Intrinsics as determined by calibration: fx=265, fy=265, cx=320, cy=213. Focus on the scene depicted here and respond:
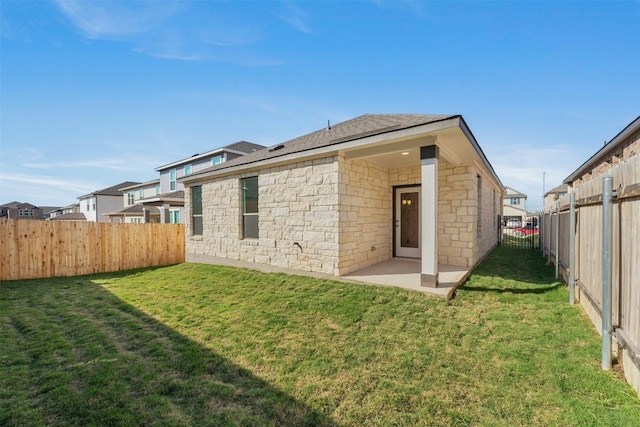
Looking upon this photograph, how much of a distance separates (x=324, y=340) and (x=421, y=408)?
1.51 metres

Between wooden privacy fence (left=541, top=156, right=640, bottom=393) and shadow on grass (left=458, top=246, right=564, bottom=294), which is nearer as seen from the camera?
wooden privacy fence (left=541, top=156, right=640, bottom=393)

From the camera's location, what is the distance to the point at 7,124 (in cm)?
935

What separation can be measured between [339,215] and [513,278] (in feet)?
14.2

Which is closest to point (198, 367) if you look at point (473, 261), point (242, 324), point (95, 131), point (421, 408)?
point (242, 324)

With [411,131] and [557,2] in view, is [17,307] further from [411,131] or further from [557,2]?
[557,2]

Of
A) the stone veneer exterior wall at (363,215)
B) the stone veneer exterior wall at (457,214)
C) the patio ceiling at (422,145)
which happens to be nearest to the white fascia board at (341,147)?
the patio ceiling at (422,145)

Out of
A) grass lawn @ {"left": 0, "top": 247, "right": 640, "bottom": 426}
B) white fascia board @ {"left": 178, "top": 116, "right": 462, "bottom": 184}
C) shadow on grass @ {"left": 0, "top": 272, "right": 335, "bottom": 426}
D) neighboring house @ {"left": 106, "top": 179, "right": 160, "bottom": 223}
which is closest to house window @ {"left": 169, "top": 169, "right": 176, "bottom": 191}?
neighboring house @ {"left": 106, "top": 179, "right": 160, "bottom": 223}

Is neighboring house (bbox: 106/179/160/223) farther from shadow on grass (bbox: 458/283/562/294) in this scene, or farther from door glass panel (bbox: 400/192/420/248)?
shadow on grass (bbox: 458/283/562/294)

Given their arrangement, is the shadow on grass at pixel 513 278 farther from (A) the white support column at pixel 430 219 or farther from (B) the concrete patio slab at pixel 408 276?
(A) the white support column at pixel 430 219

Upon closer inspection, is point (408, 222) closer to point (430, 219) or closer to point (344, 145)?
point (430, 219)

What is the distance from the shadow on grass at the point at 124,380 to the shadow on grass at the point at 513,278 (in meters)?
4.63

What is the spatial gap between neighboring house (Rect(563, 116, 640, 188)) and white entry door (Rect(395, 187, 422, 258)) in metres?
3.92

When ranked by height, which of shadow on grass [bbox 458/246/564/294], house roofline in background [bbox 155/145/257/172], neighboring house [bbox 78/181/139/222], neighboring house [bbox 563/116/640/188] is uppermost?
house roofline in background [bbox 155/145/257/172]

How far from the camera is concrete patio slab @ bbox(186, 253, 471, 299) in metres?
5.24
